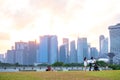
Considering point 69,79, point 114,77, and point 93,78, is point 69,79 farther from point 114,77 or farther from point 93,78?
point 114,77

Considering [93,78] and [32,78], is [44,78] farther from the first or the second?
[93,78]

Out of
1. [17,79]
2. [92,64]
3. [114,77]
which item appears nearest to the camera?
[17,79]

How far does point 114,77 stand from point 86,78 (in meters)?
2.71

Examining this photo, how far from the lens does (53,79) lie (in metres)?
27.7

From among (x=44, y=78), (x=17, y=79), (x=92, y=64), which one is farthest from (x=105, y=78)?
(x=92, y=64)

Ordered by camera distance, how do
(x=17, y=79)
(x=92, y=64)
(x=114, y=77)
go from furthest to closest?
(x=92, y=64) < (x=114, y=77) < (x=17, y=79)

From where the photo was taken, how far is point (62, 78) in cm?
2833

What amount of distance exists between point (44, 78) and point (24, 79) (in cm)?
186

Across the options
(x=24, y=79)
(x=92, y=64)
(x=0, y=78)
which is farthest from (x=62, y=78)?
(x=92, y=64)

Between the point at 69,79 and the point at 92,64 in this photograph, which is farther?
the point at 92,64

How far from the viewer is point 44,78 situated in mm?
28578

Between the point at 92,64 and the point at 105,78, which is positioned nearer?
the point at 105,78

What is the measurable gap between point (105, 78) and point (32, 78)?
20.0ft

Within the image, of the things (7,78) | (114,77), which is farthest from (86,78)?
(7,78)
